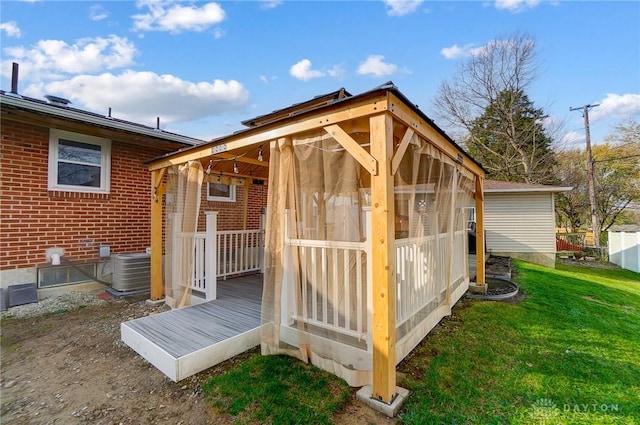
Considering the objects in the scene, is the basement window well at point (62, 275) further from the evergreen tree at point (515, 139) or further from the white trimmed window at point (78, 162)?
the evergreen tree at point (515, 139)

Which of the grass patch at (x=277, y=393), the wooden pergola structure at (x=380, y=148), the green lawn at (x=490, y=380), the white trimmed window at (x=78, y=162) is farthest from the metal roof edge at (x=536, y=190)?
the white trimmed window at (x=78, y=162)

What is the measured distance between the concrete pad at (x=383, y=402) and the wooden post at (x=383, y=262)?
1.4 inches

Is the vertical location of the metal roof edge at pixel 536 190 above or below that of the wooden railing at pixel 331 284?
above

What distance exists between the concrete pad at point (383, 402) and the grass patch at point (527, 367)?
0.06 metres

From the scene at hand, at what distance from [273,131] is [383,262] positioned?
1.82 metres

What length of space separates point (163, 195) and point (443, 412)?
5.48 m

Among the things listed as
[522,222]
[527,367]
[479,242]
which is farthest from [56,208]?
[522,222]

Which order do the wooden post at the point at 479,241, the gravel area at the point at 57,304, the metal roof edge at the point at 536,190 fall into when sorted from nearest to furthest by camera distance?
the gravel area at the point at 57,304
the wooden post at the point at 479,241
the metal roof edge at the point at 536,190

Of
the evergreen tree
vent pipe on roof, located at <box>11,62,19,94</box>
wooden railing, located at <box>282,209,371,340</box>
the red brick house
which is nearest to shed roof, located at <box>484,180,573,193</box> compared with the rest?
the evergreen tree

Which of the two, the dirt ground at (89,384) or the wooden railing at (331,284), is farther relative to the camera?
the wooden railing at (331,284)

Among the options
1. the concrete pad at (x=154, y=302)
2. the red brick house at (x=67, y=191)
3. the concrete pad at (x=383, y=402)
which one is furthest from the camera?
the concrete pad at (x=154, y=302)

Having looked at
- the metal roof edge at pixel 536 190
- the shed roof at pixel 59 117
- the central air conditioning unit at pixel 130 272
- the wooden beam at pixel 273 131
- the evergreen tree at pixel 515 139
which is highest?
the evergreen tree at pixel 515 139

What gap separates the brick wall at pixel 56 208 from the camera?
4.67 metres

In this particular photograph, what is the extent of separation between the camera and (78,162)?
541 cm
